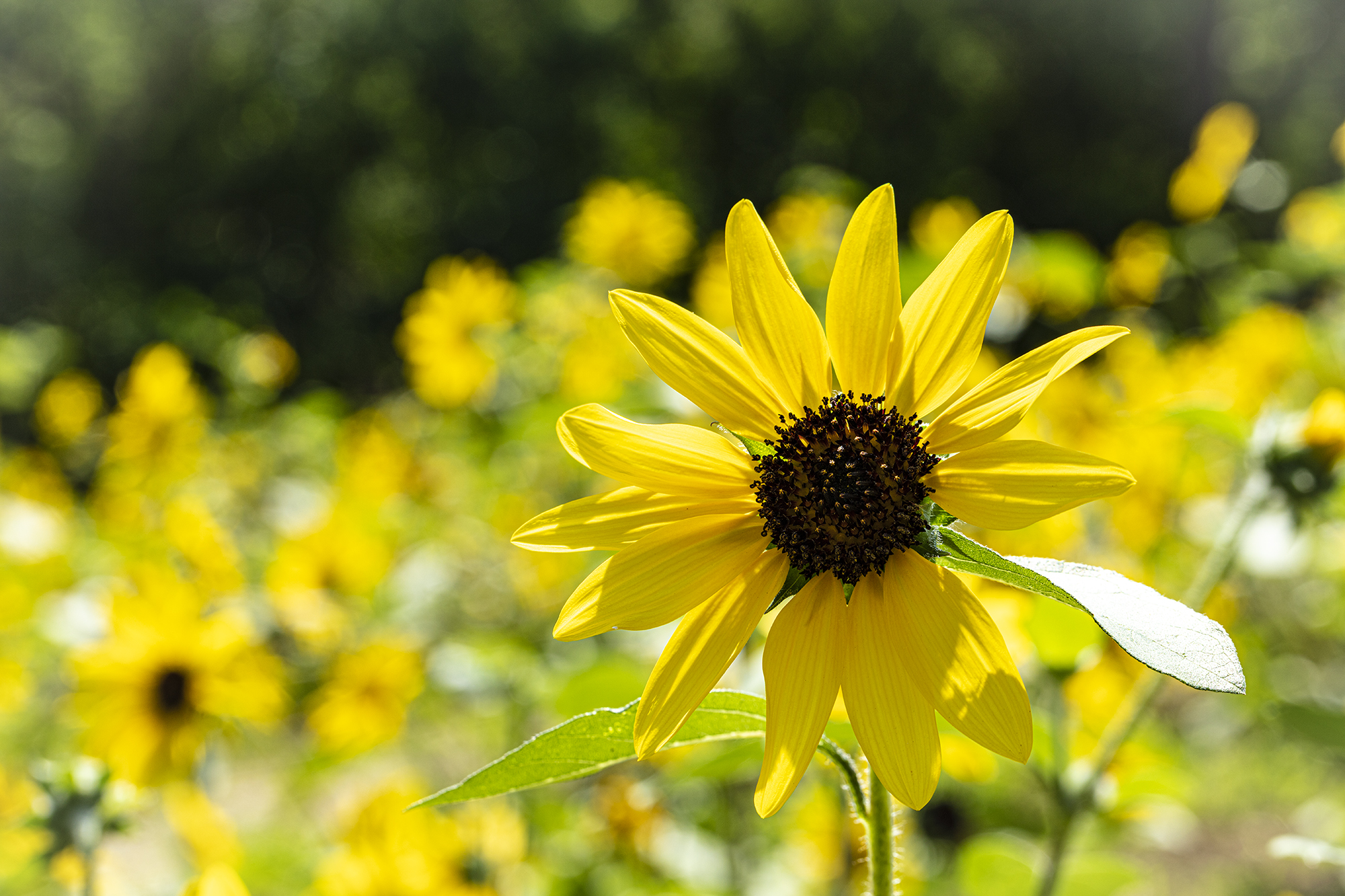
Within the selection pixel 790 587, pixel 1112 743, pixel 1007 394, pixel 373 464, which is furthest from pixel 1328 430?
pixel 373 464

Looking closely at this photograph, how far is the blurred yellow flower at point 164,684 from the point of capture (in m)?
1.71

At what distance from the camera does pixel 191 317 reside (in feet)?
16.2

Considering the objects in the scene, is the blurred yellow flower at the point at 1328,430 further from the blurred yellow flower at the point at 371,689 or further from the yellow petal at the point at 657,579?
the blurred yellow flower at the point at 371,689

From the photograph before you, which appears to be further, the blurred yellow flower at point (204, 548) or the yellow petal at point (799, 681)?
the blurred yellow flower at point (204, 548)

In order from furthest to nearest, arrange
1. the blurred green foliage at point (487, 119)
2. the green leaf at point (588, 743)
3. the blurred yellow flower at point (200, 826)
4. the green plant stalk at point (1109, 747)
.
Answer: the blurred green foliage at point (487, 119), the blurred yellow flower at point (200, 826), the green plant stalk at point (1109, 747), the green leaf at point (588, 743)

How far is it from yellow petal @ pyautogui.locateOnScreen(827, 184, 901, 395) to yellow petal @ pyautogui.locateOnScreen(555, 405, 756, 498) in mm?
125

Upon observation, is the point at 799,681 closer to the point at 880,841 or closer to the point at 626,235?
the point at 880,841

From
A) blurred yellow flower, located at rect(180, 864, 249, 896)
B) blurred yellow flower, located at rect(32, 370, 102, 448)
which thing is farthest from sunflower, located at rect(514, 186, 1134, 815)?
blurred yellow flower, located at rect(32, 370, 102, 448)

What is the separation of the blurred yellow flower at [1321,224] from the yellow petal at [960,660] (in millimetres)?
2050

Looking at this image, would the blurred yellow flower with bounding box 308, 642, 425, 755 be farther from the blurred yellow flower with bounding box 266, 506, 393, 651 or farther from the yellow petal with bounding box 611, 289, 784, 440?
the yellow petal with bounding box 611, 289, 784, 440

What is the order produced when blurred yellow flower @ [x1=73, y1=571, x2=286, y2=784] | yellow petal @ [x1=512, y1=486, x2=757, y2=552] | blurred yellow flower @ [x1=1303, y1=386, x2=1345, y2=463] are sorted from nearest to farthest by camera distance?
1. yellow petal @ [x1=512, y1=486, x2=757, y2=552]
2. blurred yellow flower @ [x1=1303, y1=386, x2=1345, y2=463]
3. blurred yellow flower @ [x1=73, y1=571, x2=286, y2=784]

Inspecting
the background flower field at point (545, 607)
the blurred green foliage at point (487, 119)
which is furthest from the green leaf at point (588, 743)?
the blurred green foliage at point (487, 119)

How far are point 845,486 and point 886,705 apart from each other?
19cm

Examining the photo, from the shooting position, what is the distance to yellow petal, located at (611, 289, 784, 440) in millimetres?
711
